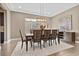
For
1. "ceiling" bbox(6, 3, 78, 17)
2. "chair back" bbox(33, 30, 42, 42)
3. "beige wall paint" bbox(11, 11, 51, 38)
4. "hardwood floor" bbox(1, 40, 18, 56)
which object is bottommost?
"hardwood floor" bbox(1, 40, 18, 56)

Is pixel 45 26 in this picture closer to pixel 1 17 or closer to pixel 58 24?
pixel 58 24

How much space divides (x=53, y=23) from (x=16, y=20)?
1.92 m

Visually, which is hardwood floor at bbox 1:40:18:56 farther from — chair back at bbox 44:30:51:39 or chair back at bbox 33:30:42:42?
chair back at bbox 44:30:51:39

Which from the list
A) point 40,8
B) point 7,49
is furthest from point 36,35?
point 40,8

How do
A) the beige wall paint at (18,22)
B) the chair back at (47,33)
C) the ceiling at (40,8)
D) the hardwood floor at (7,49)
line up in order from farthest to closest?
the ceiling at (40,8)
the beige wall paint at (18,22)
the chair back at (47,33)
the hardwood floor at (7,49)

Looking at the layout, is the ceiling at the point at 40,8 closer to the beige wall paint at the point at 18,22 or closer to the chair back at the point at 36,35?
the beige wall paint at the point at 18,22

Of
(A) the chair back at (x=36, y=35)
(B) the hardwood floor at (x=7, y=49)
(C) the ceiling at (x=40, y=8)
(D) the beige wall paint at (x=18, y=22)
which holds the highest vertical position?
(C) the ceiling at (x=40, y=8)

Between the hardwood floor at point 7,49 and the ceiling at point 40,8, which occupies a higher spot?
the ceiling at point 40,8

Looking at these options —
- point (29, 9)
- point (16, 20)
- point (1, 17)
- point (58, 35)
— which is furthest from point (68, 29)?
point (1, 17)

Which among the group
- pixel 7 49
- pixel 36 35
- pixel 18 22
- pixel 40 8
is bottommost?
pixel 7 49

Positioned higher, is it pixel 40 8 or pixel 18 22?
pixel 40 8

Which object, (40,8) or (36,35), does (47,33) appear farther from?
(40,8)

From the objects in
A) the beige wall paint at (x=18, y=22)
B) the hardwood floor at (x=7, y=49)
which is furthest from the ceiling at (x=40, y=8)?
the hardwood floor at (x=7, y=49)

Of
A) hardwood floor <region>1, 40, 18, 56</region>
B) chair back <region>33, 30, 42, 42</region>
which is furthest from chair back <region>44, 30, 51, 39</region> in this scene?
hardwood floor <region>1, 40, 18, 56</region>
